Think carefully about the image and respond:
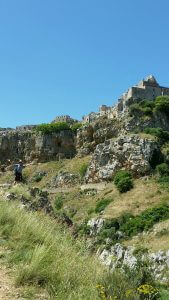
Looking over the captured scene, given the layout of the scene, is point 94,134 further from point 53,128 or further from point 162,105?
point 53,128

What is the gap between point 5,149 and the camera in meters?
67.2

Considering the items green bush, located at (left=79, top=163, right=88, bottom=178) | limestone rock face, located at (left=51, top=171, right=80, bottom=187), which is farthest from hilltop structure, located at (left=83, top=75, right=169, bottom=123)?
limestone rock face, located at (left=51, top=171, right=80, bottom=187)

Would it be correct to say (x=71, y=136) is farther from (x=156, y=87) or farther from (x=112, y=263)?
(x=112, y=263)

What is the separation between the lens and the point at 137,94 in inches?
2464

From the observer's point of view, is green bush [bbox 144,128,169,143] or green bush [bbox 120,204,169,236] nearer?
green bush [bbox 120,204,169,236]

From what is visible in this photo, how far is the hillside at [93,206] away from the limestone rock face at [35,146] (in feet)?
0.50

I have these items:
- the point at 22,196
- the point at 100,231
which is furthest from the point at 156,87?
the point at 22,196

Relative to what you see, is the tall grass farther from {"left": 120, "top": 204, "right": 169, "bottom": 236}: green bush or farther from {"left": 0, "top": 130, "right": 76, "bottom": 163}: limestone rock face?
{"left": 0, "top": 130, "right": 76, "bottom": 163}: limestone rock face

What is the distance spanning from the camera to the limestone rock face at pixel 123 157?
1774 inches

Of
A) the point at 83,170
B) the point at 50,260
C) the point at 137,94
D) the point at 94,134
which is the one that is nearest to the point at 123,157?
the point at 83,170

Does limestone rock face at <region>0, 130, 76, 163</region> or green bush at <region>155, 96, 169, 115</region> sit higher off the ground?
green bush at <region>155, 96, 169, 115</region>

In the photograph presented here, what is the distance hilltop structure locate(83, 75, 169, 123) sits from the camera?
57925 millimetres

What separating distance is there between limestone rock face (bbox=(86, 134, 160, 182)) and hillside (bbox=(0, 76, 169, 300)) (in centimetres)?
11

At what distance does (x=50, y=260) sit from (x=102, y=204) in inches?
1431
